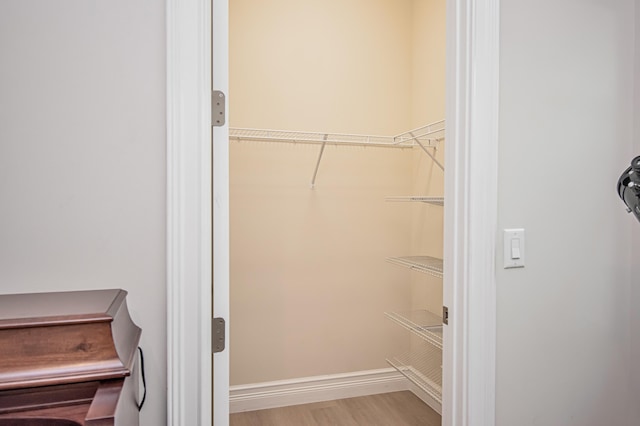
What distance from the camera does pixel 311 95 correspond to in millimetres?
2533

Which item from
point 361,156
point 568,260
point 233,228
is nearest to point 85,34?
point 568,260

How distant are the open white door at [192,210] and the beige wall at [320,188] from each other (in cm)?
144

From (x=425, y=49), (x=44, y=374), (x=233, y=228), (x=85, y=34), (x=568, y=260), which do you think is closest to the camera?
(x=44, y=374)

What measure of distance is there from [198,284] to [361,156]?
1872 millimetres

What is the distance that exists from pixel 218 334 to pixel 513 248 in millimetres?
870

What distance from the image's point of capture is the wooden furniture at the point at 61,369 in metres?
0.58

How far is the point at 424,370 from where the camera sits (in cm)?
240

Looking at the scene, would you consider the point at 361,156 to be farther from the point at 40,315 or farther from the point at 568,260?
the point at 40,315

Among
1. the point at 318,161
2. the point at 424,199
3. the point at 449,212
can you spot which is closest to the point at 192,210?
the point at 449,212

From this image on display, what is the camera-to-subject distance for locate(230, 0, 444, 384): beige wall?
7.95ft

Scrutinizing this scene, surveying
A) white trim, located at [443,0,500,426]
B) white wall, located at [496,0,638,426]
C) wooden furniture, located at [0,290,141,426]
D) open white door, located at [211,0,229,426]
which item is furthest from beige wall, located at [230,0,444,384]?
wooden furniture, located at [0,290,141,426]

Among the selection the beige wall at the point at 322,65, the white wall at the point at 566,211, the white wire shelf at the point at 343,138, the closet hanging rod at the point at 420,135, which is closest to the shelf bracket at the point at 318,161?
the white wire shelf at the point at 343,138

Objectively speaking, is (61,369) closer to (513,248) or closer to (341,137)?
(513,248)

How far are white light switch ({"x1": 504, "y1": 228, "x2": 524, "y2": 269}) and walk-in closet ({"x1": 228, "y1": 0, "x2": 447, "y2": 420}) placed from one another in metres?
1.05
